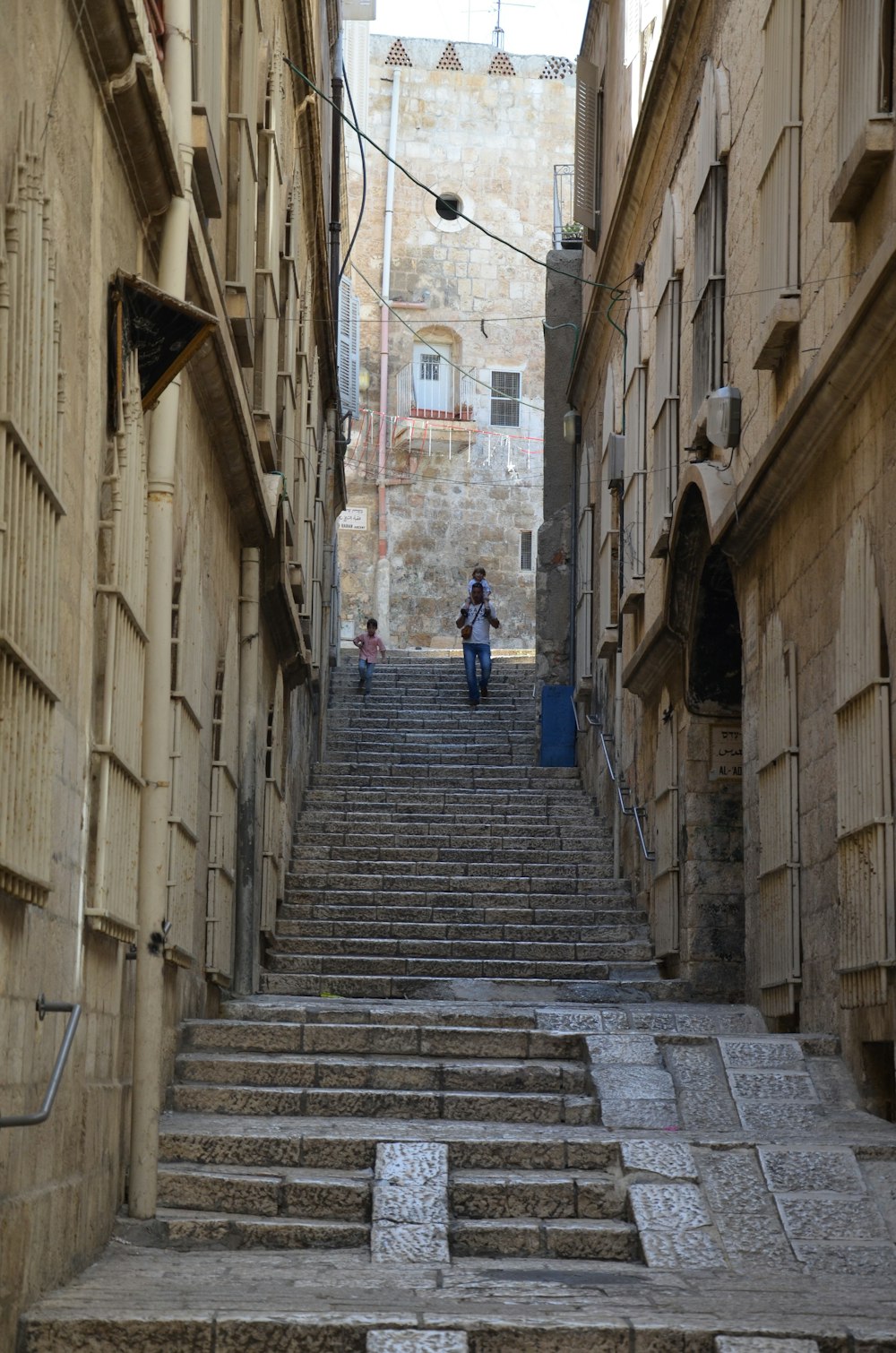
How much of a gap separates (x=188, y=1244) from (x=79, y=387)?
3151mm

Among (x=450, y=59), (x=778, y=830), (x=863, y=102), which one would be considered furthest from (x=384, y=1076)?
(x=450, y=59)

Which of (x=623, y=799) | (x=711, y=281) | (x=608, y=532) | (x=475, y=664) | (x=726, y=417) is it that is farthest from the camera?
(x=475, y=664)

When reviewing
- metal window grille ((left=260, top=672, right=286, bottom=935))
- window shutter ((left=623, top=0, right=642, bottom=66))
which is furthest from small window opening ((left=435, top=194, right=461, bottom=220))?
metal window grille ((left=260, top=672, right=286, bottom=935))

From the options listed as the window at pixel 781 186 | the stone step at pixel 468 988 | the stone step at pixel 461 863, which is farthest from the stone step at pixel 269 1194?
the stone step at pixel 461 863

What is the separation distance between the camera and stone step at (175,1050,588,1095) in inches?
353

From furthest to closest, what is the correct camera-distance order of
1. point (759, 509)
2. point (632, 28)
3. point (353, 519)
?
point (353, 519)
point (632, 28)
point (759, 509)

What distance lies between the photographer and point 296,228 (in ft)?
48.9

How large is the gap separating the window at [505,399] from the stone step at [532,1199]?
29.7 meters

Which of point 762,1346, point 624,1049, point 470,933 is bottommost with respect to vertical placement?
point 762,1346

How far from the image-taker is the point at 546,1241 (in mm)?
7023

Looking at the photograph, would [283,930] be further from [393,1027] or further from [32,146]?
[32,146]

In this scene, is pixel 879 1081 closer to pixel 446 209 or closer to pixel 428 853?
pixel 428 853

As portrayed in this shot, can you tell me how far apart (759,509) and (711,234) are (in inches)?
93.4

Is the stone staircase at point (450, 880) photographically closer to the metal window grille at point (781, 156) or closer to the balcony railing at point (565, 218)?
the metal window grille at point (781, 156)
